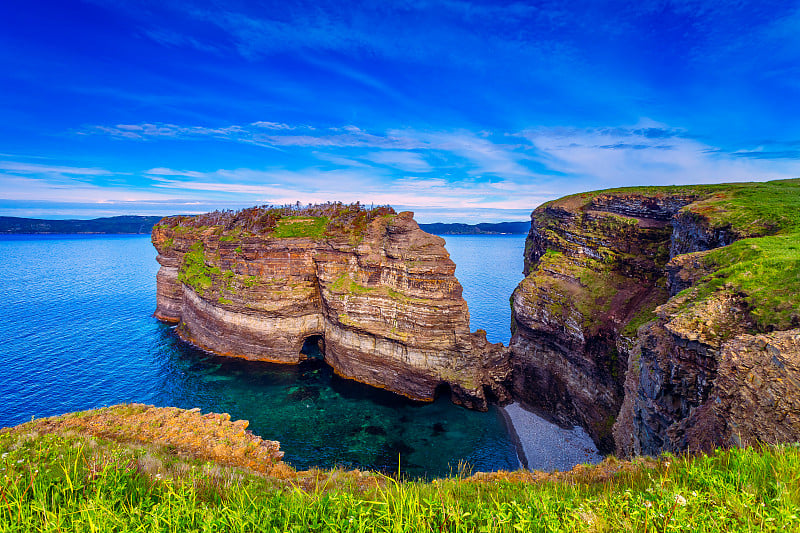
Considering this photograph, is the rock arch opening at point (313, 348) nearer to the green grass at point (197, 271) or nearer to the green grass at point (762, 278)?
the green grass at point (197, 271)

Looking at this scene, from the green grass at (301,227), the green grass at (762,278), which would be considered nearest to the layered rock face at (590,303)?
the green grass at (762,278)

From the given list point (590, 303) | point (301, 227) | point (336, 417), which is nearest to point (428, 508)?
point (590, 303)

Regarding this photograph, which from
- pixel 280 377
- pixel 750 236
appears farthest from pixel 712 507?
pixel 280 377

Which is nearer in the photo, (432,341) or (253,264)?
(432,341)

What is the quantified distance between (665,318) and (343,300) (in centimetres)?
Result: 2622

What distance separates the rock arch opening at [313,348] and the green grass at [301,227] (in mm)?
11564

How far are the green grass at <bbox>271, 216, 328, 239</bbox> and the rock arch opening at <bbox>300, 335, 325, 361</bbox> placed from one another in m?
11.6

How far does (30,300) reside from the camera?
54250 millimetres

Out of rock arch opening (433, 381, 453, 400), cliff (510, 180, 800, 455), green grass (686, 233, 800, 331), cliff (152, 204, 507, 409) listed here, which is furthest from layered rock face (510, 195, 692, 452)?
green grass (686, 233, 800, 331)

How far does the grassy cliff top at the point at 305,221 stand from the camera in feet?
124

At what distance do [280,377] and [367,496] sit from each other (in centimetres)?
3051

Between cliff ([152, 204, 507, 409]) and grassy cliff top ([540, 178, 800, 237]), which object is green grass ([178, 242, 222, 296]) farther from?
grassy cliff top ([540, 178, 800, 237])

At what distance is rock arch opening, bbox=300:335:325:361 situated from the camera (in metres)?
37.9

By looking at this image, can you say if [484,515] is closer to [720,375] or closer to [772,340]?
[720,375]
